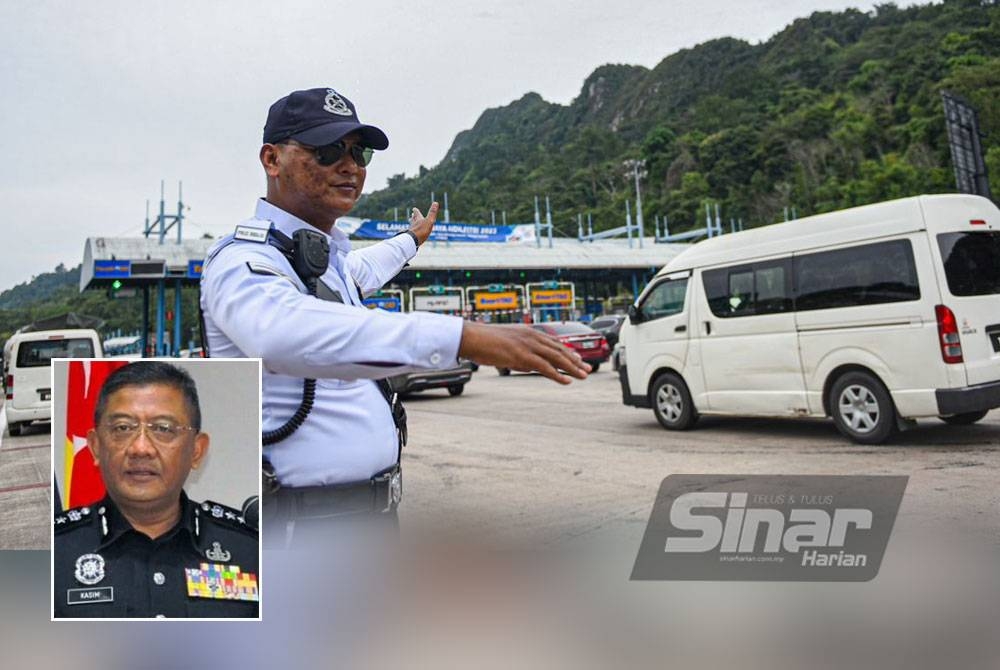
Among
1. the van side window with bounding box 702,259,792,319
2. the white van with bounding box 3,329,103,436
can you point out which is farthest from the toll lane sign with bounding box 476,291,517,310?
the white van with bounding box 3,329,103,436

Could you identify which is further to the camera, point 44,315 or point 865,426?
point 865,426

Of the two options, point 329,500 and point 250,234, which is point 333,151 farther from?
point 329,500

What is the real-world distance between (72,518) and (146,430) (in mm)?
265

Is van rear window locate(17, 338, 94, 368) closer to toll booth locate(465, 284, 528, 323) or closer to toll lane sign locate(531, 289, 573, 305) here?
toll booth locate(465, 284, 528, 323)

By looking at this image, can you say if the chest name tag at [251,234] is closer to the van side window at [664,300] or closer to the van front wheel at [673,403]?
the van front wheel at [673,403]

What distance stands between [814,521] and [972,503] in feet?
7.97

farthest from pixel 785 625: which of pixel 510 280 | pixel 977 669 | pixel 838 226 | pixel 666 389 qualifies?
pixel 510 280

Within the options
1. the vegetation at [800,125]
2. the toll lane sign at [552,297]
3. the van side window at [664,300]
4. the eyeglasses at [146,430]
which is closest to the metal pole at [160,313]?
the eyeglasses at [146,430]

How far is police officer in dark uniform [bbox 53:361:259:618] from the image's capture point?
139cm

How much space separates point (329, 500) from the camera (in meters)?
1.50

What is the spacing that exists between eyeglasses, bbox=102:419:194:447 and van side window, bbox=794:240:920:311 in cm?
664

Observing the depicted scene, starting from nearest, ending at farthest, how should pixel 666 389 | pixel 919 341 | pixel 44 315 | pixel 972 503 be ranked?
pixel 44 315
pixel 972 503
pixel 919 341
pixel 666 389

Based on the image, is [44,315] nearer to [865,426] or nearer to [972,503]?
[972,503]

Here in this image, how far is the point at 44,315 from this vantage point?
315 centimetres
